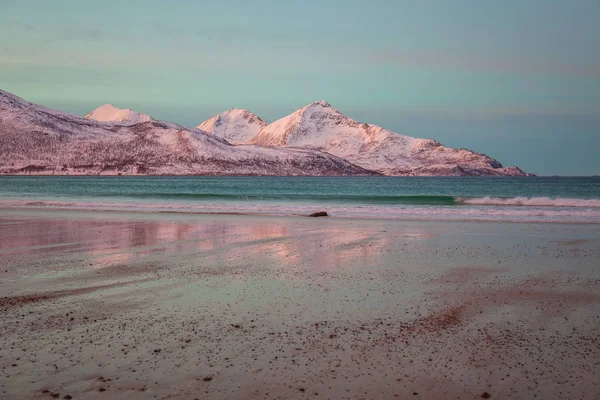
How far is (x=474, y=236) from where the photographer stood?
62.1 ft

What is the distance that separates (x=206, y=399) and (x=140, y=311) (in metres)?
3.31

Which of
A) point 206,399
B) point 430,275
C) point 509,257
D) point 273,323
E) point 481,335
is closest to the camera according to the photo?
point 206,399

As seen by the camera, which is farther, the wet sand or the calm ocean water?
the calm ocean water

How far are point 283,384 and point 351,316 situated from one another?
2568 mm

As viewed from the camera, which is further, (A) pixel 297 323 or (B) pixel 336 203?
(B) pixel 336 203

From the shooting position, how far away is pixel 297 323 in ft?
24.1

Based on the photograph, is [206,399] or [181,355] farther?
[181,355]

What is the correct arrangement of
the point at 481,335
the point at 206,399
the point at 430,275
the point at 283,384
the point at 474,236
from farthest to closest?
1. the point at 474,236
2. the point at 430,275
3. the point at 481,335
4. the point at 283,384
5. the point at 206,399

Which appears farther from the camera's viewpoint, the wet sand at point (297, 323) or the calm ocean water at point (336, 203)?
the calm ocean water at point (336, 203)

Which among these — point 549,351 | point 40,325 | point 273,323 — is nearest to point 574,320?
point 549,351

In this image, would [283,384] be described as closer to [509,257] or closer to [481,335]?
[481,335]

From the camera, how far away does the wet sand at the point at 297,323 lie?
535cm

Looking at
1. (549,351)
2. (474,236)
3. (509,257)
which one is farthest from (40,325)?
(474,236)

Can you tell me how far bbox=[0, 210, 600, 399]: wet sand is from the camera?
5.35 metres
